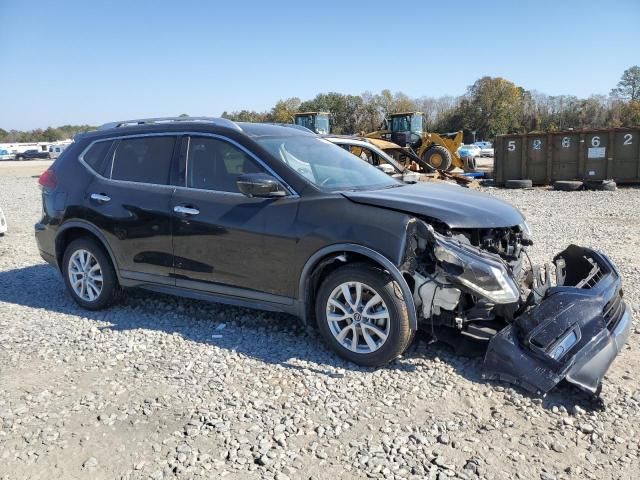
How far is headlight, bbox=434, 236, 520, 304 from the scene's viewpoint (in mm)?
3717

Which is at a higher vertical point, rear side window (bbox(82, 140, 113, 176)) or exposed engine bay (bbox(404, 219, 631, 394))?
rear side window (bbox(82, 140, 113, 176))

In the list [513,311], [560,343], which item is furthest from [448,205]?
[560,343]

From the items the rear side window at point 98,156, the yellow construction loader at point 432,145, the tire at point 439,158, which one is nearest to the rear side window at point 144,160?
the rear side window at point 98,156

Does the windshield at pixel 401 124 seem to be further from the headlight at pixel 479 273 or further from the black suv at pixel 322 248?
the headlight at pixel 479 273

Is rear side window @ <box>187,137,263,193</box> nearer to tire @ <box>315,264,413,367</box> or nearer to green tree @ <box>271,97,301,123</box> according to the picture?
tire @ <box>315,264,413,367</box>

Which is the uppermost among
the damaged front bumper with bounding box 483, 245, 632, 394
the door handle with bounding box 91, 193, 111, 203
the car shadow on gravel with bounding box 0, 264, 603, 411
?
the door handle with bounding box 91, 193, 111, 203

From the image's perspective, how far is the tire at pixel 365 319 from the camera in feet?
12.9

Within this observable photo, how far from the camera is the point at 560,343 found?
3.57m

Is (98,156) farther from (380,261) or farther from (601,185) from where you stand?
(601,185)

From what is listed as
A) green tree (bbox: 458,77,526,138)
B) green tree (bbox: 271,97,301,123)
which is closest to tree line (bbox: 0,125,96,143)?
green tree (bbox: 271,97,301,123)

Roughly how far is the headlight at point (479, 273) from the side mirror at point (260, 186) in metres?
1.37

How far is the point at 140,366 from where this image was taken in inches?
169

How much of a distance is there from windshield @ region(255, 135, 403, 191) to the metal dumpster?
15543 mm

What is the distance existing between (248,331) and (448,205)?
2.11 metres
